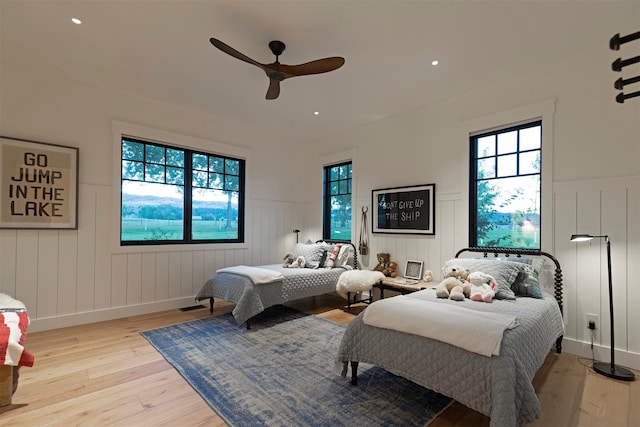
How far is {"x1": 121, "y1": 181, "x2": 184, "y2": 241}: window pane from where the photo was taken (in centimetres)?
398

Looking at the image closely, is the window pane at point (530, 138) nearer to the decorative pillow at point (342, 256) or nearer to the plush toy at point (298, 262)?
the decorative pillow at point (342, 256)

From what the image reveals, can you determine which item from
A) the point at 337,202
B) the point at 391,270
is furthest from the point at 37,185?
the point at 391,270

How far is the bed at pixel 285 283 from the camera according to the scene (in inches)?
135

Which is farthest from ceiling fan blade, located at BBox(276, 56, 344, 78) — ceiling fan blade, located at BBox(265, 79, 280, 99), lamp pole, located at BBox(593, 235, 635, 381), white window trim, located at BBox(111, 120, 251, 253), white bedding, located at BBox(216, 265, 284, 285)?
lamp pole, located at BBox(593, 235, 635, 381)

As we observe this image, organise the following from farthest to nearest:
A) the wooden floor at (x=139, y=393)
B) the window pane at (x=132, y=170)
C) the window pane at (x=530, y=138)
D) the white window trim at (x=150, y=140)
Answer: the window pane at (x=132, y=170), the white window trim at (x=150, y=140), the window pane at (x=530, y=138), the wooden floor at (x=139, y=393)

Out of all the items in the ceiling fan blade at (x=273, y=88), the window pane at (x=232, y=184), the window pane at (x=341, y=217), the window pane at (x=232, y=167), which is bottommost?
the window pane at (x=341, y=217)

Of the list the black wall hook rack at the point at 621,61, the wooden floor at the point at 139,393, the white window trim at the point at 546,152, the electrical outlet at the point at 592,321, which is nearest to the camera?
the black wall hook rack at the point at 621,61

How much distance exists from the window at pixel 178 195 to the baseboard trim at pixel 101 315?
2.72 feet

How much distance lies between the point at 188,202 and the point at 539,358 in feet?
14.2

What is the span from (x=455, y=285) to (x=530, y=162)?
5.46 ft

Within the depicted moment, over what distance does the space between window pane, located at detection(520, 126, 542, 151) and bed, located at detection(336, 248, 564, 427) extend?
4.33ft

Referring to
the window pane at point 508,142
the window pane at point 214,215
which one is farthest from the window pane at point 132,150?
the window pane at point 508,142

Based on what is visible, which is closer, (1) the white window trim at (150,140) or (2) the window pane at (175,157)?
(1) the white window trim at (150,140)

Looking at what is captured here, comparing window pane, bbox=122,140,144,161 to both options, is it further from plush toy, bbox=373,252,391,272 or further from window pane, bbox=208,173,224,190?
plush toy, bbox=373,252,391,272
